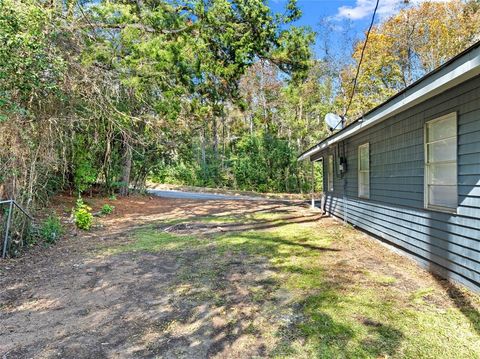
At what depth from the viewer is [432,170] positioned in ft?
Answer: 15.5

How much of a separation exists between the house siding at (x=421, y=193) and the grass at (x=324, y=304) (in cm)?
64

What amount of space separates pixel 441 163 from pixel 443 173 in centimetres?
13

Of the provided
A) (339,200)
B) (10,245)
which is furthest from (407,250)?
(10,245)

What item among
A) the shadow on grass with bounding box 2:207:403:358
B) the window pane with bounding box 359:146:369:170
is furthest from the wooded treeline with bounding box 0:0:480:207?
the window pane with bounding box 359:146:369:170

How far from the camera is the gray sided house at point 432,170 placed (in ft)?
12.0

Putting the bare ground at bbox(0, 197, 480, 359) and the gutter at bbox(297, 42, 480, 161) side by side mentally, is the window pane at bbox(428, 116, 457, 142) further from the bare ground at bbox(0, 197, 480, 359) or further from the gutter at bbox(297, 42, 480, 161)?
the bare ground at bbox(0, 197, 480, 359)

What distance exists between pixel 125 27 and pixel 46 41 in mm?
3078

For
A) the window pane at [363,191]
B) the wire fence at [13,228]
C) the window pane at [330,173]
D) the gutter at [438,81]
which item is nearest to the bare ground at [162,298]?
the wire fence at [13,228]

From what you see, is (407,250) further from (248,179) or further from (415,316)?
(248,179)

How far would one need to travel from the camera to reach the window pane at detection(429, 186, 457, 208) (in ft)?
14.2

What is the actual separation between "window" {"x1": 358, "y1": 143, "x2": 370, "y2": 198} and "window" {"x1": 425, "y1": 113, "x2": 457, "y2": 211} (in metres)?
2.48

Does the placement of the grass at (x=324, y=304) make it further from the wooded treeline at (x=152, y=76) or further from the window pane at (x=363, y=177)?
the wooded treeline at (x=152, y=76)

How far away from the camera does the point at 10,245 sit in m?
5.40

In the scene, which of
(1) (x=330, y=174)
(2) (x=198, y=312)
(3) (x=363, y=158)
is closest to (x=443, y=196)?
(3) (x=363, y=158)
